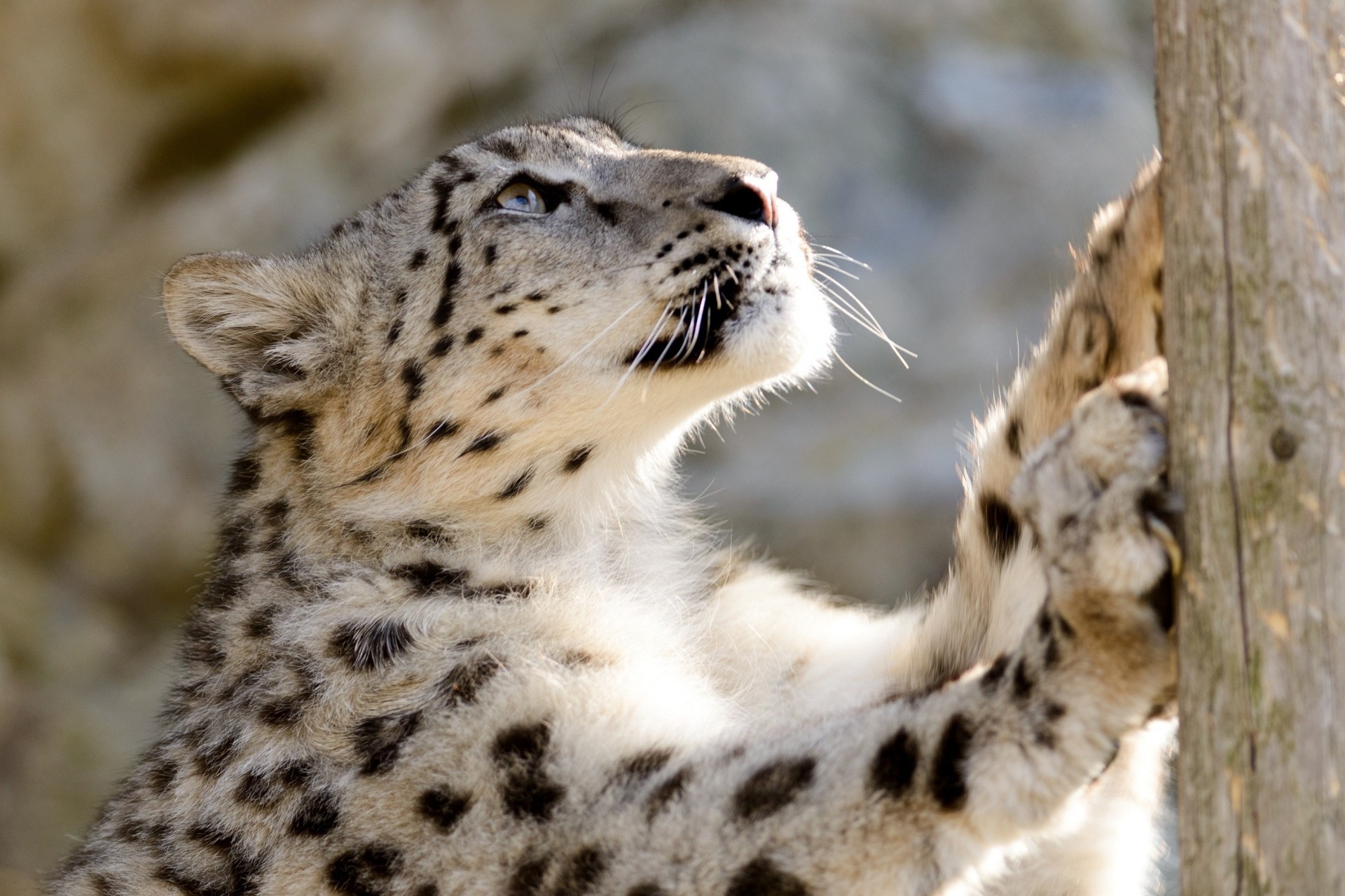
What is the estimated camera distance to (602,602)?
4.09 metres

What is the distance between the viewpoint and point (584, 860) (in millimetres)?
3047

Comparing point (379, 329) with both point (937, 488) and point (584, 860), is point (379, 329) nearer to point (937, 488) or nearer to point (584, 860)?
point (584, 860)

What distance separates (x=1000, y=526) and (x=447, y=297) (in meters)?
1.86

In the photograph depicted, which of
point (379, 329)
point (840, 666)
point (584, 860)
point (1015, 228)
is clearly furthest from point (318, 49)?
point (584, 860)

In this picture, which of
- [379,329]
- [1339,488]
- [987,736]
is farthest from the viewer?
→ [379,329]

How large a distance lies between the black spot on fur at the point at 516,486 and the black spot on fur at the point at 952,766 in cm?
184

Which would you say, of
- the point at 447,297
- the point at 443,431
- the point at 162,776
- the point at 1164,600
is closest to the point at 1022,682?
the point at 1164,600

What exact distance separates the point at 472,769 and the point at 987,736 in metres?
1.25

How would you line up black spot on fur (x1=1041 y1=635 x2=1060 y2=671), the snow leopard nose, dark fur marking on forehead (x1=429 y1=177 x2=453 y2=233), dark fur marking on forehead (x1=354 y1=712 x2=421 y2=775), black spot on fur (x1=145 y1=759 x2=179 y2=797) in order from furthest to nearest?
dark fur marking on forehead (x1=429 y1=177 x2=453 y2=233) → the snow leopard nose → black spot on fur (x1=145 y1=759 x2=179 y2=797) → dark fur marking on forehead (x1=354 y1=712 x2=421 y2=775) → black spot on fur (x1=1041 y1=635 x2=1060 y2=671)

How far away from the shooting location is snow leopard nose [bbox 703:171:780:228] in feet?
13.5

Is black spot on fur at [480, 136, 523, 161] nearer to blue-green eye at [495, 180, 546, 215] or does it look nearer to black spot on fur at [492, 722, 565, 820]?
blue-green eye at [495, 180, 546, 215]

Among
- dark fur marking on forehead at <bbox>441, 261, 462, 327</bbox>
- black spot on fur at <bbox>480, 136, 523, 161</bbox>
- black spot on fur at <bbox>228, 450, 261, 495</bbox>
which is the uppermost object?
black spot on fur at <bbox>480, 136, 523, 161</bbox>

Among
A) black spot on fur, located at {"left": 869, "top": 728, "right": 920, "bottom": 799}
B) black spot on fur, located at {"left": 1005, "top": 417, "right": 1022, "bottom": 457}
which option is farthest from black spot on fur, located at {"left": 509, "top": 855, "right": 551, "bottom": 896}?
black spot on fur, located at {"left": 1005, "top": 417, "right": 1022, "bottom": 457}

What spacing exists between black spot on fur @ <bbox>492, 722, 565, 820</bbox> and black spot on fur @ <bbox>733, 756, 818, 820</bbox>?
1.49ft
